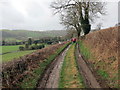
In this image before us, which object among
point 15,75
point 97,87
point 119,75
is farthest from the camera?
point 15,75

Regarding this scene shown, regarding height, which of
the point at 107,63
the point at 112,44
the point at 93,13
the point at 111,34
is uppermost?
the point at 93,13

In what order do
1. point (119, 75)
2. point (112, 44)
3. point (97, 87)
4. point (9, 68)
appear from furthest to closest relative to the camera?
point (112, 44), point (9, 68), point (119, 75), point (97, 87)

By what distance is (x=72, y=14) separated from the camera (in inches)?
1608

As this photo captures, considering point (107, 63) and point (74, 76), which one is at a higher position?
point (107, 63)

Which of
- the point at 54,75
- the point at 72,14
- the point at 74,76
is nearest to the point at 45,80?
the point at 54,75

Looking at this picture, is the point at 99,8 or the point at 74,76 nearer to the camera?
the point at 74,76

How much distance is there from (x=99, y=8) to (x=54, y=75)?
84.8 ft

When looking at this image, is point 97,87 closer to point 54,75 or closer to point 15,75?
point 54,75

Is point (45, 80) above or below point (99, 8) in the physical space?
below

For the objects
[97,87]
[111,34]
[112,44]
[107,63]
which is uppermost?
[111,34]

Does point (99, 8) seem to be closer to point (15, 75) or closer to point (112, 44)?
point (112, 44)

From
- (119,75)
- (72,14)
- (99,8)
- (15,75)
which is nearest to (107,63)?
(119,75)

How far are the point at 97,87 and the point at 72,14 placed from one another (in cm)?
3390

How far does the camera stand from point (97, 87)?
925 centimetres
